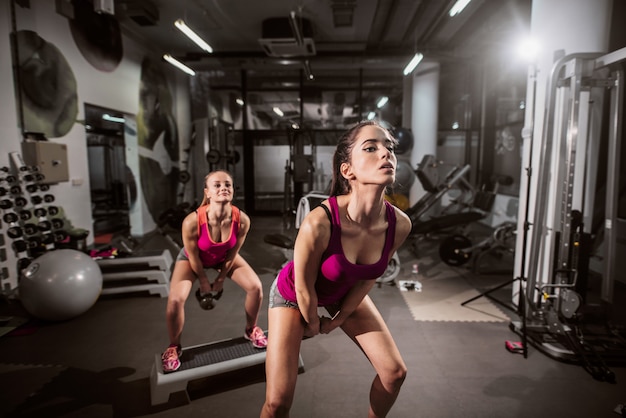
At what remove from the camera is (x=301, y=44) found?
22.3 ft

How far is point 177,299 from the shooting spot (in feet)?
8.21

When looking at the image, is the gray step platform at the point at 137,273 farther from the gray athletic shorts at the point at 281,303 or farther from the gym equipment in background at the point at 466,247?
the gym equipment in background at the point at 466,247

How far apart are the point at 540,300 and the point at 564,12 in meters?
2.68

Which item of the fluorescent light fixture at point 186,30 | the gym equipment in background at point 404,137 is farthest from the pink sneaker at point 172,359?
the gym equipment in background at point 404,137

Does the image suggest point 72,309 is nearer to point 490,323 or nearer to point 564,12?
point 490,323

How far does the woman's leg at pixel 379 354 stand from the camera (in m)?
1.70

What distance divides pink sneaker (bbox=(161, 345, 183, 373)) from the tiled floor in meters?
0.21

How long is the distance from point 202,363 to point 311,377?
79cm

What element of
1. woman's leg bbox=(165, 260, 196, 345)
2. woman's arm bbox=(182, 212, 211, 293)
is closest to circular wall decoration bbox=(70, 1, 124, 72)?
woman's arm bbox=(182, 212, 211, 293)

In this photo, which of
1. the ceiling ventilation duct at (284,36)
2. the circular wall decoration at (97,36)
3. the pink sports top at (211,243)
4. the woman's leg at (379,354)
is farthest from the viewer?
the ceiling ventilation duct at (284,36)

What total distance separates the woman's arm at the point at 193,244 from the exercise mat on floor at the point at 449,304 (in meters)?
2.24

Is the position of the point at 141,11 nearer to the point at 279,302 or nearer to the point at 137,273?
the point at 137,273

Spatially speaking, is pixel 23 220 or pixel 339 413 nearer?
pixel 339 413

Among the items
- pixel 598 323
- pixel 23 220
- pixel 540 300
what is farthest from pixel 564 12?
pixel 23 220
